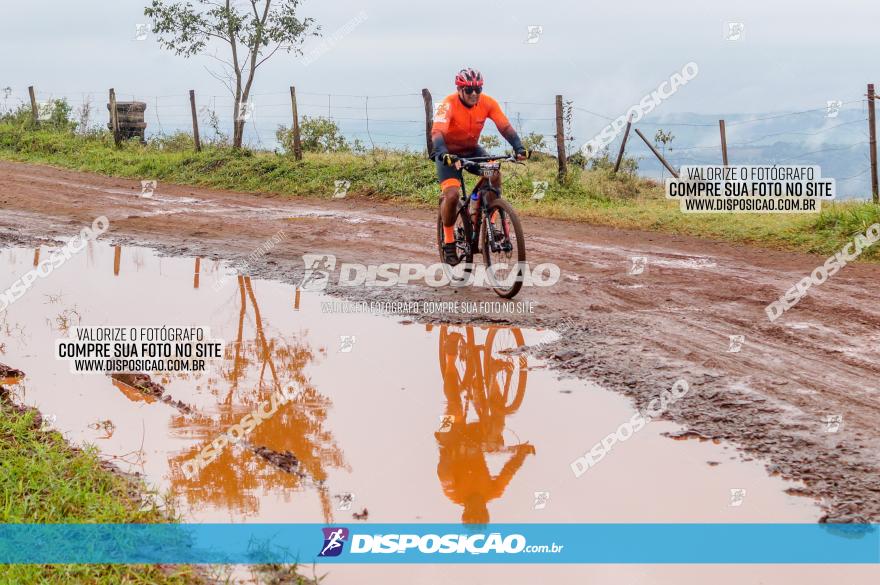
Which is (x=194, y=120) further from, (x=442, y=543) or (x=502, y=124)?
(x=442, y=543)

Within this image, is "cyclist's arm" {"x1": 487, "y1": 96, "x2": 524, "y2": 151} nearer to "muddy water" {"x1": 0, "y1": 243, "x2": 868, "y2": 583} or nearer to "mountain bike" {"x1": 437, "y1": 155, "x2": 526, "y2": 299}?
"mountain bike" {"x1": 437, "y1": 155, "x2": 526, "y2": 299}

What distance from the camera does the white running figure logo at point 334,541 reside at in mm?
4113

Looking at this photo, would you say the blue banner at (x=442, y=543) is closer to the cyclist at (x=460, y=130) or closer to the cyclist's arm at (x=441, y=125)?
the cyclist at (x=460, y=130)

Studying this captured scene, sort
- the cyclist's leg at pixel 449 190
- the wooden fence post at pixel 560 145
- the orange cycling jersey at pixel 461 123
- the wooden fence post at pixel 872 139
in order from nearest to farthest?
the orange cycling jersey at pixel 461 123, the cyclist's leg at pixel 449 190, the wooden fence post at pixel 872 139, the wooden fence post at pixel 560 145

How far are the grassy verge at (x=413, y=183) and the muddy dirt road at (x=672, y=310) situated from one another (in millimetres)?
863

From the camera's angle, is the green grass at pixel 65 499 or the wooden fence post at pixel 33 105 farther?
the wooden fence post at pixel 33 105

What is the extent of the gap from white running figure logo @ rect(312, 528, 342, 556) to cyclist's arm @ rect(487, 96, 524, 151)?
5.76m

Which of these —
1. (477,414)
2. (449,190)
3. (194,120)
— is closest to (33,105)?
(194,120)

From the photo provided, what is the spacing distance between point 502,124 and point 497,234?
4.02 ft

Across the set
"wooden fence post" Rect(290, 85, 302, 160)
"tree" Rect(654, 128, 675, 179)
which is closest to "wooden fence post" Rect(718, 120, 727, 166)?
"tree" Rect(654, 128, 675, 179)

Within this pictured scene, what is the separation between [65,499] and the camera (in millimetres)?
4379

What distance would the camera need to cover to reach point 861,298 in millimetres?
8578

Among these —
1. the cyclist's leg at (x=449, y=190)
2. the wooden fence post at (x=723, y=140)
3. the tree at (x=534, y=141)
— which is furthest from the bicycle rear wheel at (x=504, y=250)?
the tree at (x=534, y=141)

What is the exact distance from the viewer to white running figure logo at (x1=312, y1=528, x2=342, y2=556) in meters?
4.11
